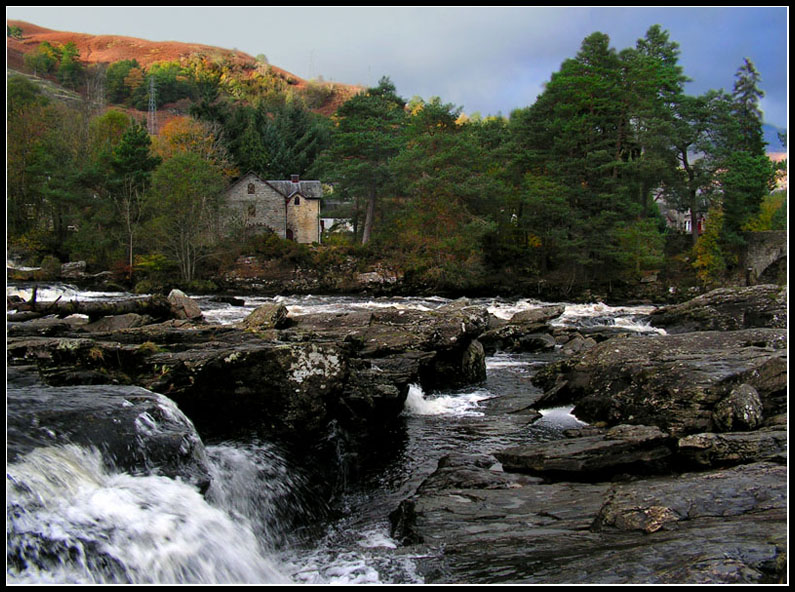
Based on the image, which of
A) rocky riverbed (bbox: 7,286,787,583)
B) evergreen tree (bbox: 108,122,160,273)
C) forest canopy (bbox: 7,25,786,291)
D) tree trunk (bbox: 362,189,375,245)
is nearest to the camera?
rocky riverbed (bbox: 7,286,787,583)

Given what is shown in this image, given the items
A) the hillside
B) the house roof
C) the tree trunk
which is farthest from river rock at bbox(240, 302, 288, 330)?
the hillside

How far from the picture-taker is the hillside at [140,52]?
14925 cm

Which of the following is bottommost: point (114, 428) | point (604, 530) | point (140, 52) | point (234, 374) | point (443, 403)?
point (443, 403)

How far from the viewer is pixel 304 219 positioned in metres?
64.4

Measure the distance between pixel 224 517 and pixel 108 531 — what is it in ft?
5.41

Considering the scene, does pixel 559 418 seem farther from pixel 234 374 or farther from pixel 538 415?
pixel 234 374

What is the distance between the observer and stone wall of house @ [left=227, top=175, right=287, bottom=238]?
203 ft

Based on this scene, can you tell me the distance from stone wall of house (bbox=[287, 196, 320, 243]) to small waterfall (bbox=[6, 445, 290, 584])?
2280 inches

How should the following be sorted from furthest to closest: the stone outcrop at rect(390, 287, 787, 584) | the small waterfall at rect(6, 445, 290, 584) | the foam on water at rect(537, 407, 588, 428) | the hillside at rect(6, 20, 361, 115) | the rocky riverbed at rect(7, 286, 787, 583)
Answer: the hillside at rect(6, 20, 361, 115), the foam on water at rect(537, 407, 588, 428), the rocky riverbed at rect(7, 286, 787, 583), the stone outcrop at rect(390, 287, 787, 584), the small waterfall at rect(6, 445, 290, 584)

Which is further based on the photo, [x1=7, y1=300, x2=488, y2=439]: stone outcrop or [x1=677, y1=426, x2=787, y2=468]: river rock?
[x1=7, y1=300, x2=488, y2=439]: stone outcrop

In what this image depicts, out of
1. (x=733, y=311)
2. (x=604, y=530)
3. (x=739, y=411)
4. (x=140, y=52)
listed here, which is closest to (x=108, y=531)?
(x=604, y=530)

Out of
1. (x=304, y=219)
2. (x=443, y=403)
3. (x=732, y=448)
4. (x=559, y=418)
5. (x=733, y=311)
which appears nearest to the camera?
(x=732, y=448)

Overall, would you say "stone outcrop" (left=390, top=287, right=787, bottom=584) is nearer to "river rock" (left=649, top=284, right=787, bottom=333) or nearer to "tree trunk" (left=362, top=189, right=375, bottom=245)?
"river rock" (left=649, top=284, right=787, bottom=333)

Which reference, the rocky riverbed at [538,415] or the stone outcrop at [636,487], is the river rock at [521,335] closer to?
the rocky riverbed at [538,415]
